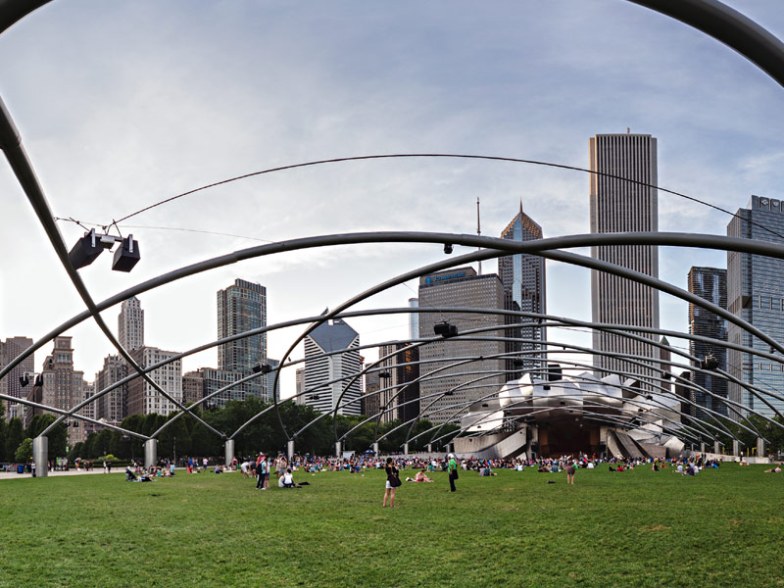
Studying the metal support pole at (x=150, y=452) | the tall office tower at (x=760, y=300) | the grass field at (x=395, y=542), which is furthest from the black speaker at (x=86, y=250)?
the tall office tower at (x=760, y=300)

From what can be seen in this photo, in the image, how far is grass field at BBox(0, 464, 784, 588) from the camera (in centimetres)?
1030

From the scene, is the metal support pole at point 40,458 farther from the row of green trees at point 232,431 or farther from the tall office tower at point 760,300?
the tall office tower at point 760,300

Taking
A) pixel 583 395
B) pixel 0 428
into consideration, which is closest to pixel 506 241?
pixel 583 395

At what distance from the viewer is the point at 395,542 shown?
13133 millimetres

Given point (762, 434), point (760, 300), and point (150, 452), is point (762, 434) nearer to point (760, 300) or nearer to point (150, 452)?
point (150, 452)

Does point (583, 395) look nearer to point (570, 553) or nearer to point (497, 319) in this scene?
point (570, 553)

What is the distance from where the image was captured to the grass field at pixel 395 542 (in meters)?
10.3

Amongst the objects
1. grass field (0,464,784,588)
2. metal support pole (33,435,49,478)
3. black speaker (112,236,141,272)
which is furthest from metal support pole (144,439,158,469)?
black speaker (112,236,141,272)

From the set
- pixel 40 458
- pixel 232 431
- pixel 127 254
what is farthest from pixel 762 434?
pixel 127 254

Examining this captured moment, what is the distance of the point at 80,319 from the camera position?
950 inches

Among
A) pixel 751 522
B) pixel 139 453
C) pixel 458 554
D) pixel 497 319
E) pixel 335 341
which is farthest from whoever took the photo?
pixel 497 319

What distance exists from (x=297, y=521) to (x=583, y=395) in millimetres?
74951

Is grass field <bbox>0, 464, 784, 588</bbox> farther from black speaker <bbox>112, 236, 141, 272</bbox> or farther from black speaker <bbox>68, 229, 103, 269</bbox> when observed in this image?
black speaker <bbox>68, 229, 103, 269</bbox>

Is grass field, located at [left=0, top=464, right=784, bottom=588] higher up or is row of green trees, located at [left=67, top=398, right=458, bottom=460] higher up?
grass field, located at [left=0, top=464, right=784, bottom=588]
